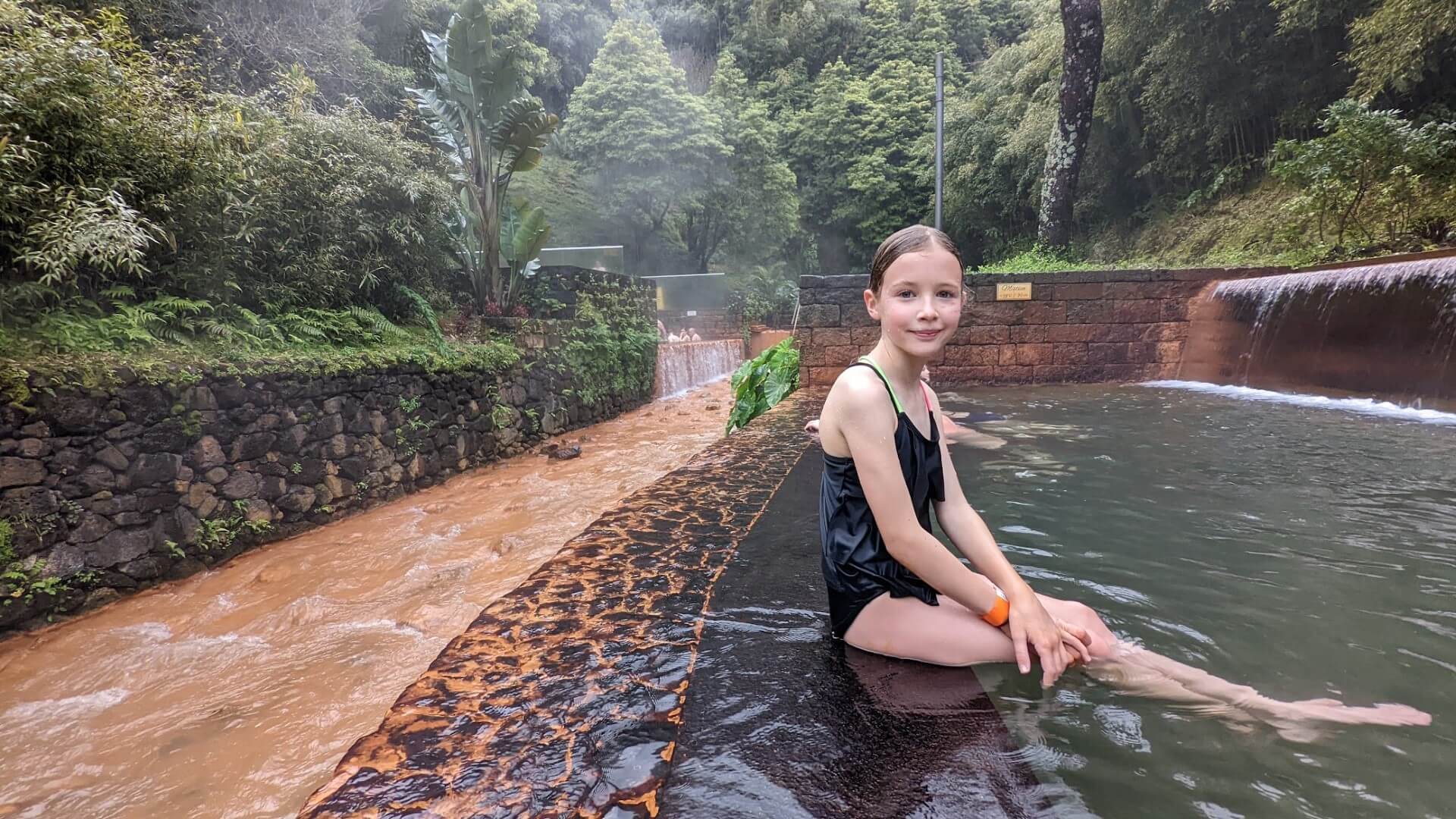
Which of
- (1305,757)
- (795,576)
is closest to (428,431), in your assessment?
(795,576)

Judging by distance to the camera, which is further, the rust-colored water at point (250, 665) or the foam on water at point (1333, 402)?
the foam on water at point (1333, 402)

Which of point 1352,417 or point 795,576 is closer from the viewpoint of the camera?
point 795,576

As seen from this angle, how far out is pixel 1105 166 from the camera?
66.0 ft

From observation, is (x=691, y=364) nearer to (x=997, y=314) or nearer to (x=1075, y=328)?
(x=997, y=314)

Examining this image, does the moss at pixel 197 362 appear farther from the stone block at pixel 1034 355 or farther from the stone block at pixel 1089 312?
the stone block at pixel 1089 312

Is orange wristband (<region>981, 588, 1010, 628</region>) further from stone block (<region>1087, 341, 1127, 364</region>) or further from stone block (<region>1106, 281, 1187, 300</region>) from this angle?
stone block (<region>1106, 281, 1187, 300</region>)

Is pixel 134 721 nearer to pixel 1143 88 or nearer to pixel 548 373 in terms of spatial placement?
pixel 548 373

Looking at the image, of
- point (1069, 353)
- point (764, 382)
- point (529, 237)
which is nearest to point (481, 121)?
point (529, 237)

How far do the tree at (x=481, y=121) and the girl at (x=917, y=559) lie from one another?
9840 millimetres

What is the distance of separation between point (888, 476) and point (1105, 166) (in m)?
22.6

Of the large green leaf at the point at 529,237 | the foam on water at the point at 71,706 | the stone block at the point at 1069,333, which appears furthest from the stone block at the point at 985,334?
the foam on water at the point at 71,706

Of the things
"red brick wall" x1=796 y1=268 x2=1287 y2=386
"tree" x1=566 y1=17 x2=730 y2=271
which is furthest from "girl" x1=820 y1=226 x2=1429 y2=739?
"tree" x1=566 y1=17 x2=730 y2=271

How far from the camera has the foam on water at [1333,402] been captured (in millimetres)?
5094

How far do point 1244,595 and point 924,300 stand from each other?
Answer: 1.46 m
